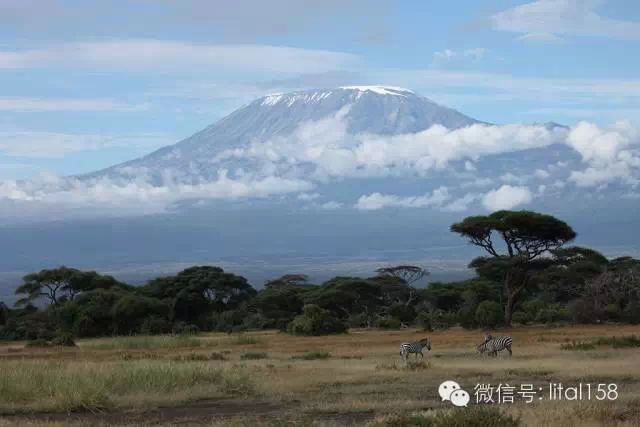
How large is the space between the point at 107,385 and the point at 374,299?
43.1 meters

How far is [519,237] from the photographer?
1811 inches

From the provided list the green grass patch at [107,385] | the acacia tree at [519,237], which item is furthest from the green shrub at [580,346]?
the acacia tree at [519,237]

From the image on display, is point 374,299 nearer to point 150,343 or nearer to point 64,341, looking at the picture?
point 64,341

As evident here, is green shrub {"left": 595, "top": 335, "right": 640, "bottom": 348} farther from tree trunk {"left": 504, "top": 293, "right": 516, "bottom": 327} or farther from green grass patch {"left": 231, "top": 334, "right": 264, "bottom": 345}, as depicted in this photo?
tree trunk {"left": 504, "top": 293, "right": 516, "bottom": 327}

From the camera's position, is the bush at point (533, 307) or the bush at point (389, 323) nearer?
the bush at point (389, 323)

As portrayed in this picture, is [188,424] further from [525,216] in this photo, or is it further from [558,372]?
[525,216]

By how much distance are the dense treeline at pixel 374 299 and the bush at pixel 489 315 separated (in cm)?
6

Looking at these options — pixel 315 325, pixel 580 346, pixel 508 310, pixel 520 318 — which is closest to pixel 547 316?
pixel 520 318

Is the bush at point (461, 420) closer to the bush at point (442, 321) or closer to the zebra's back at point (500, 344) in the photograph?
the zebra's back at point (500, 344)

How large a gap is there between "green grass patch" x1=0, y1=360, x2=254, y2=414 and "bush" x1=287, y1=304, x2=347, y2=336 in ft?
79.7

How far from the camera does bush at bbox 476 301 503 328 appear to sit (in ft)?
144

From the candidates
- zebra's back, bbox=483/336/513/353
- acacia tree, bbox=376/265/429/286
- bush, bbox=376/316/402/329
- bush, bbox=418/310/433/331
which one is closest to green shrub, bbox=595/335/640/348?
zebra's back, bbox=483/336/513/353

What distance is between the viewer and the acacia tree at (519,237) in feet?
148

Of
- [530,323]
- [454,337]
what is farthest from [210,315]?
[454,337]
